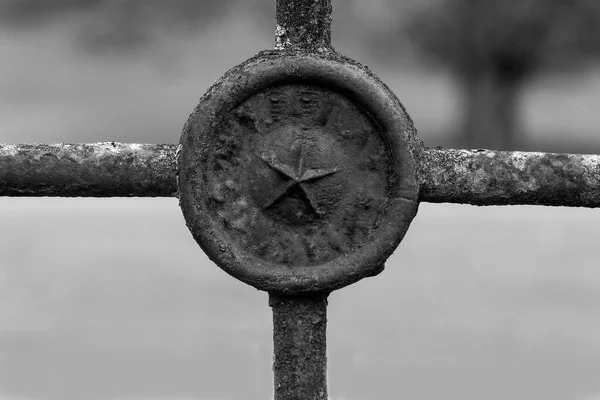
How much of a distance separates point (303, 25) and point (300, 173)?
0.42 metres

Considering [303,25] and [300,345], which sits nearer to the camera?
[303,25]

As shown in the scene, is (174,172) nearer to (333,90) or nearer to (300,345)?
(333,90)

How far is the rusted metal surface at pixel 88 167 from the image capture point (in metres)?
2.82

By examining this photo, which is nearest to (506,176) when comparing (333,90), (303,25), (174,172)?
(333,90)

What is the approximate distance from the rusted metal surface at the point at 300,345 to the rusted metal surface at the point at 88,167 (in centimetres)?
47

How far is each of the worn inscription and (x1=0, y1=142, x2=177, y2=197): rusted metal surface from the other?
0.16 metres

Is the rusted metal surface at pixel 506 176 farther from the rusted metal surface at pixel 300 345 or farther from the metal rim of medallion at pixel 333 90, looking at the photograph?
the rusted metal surface at pixel 300 345

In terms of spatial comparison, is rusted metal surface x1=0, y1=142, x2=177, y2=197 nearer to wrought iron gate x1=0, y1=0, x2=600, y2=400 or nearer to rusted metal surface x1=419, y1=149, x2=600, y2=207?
wrought iron gate x1=0, y1=0, x2=600, y2=400

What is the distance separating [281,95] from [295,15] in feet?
0.76

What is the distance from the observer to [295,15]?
9.12 feet

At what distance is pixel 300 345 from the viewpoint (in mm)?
2885

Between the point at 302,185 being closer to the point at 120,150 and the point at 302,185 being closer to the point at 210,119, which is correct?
the point at 210,119

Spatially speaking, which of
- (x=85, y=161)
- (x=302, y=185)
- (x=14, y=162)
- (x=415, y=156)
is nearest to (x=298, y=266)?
(x=302, y=185)

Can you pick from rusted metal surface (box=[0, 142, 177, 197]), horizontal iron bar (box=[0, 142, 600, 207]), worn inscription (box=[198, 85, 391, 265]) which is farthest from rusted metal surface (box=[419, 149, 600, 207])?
rusted metal surface (box=[0, 142, 177, 197])
